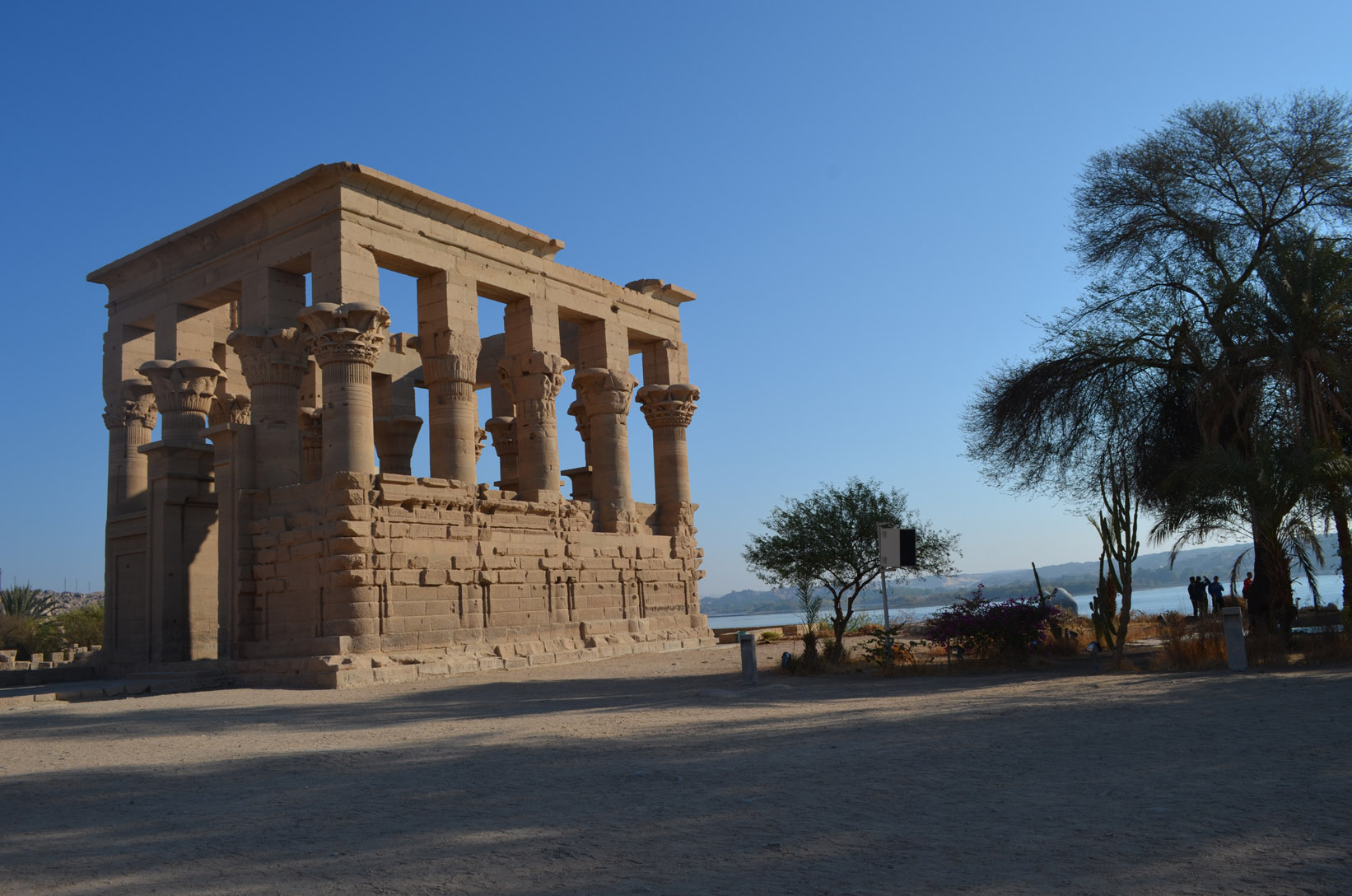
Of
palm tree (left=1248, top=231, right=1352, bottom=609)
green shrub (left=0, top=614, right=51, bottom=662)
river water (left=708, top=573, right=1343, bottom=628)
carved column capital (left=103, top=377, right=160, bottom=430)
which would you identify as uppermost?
carved column capital (left=103, top=377, right=160, bottom=430)

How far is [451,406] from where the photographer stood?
21453mm

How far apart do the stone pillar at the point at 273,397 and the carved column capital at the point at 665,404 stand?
1025cm

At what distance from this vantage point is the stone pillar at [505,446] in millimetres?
28656

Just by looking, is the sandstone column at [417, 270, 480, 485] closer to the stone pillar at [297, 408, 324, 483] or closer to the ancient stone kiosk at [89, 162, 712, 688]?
the ancient stone kiosk at [89, 162, 712, 688]

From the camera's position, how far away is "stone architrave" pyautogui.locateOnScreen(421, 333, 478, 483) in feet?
70.0

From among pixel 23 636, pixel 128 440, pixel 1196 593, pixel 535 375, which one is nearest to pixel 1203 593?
pixel 1196 593

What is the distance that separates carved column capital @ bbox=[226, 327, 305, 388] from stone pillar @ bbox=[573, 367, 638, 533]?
7.86 meters

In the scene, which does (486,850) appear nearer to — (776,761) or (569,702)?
(776,761)

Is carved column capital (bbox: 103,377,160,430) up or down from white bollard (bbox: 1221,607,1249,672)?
up

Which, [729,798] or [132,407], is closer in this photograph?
[729,798]

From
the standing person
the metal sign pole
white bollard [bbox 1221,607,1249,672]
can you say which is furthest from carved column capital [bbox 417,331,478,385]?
the standing person

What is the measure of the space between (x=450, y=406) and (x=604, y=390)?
5.08 metres

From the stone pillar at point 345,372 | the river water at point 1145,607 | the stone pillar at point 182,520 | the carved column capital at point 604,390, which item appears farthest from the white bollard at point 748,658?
the carved column capital at point 604,390

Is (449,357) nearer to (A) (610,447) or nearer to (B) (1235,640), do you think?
(A) (610,447)
